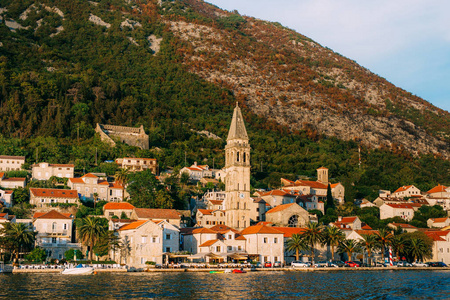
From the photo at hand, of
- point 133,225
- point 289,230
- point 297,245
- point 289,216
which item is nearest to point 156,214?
point 133,225

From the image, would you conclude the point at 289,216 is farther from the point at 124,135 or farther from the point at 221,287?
the point at 124,135

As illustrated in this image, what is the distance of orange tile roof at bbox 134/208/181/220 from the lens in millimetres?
77250

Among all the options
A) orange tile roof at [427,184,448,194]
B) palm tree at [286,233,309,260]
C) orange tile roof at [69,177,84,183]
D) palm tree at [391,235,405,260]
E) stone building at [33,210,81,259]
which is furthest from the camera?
orange tile roof at [427,184,448,194]

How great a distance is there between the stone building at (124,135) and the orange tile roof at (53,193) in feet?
112

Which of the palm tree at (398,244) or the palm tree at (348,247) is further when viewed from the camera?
the palm tree at (398,244)

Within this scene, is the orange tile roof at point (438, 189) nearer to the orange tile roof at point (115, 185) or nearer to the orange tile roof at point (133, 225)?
the orange tile roof at point (115, 185)

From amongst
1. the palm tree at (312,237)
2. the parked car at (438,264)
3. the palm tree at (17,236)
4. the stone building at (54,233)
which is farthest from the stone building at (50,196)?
the parked car at (438,264)

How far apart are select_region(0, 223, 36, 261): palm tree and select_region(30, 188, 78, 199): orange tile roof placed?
1521cm

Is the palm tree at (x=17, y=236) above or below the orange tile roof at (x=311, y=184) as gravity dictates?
below

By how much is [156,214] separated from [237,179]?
16643mm

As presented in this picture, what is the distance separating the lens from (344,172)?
445 ft

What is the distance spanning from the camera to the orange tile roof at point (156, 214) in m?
77.2

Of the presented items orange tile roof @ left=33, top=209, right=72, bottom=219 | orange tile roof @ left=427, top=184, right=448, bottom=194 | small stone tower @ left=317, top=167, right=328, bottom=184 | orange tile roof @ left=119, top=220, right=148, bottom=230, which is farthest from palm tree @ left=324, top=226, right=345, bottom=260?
orange tile roof @ left=427, top=184, right=448, bottom=194

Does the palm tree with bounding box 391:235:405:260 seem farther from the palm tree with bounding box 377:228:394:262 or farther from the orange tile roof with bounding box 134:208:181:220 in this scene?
the orange tile roof with bounding box 134:208:181:220
